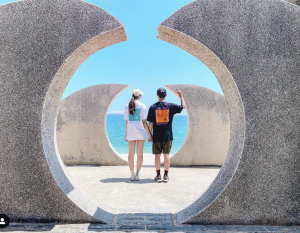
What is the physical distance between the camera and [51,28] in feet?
10.4

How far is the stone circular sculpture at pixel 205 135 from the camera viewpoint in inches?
292

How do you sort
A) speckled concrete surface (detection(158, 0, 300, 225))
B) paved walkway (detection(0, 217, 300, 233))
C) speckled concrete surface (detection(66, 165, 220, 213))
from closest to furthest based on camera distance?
paved walkway (detection(0, 217, 300, 233)) < speckled concrete surface (detection(158, 0, 300, 225)) < speckled concrete surface (detection(66, 165, 220, 213))

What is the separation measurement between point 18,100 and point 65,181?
1222mm

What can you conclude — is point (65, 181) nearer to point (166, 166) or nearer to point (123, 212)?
point (123, 212)

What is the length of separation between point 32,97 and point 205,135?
5.37 metres

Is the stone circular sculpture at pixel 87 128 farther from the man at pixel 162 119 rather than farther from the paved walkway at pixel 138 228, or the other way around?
the paved walkway at pixel 138 228

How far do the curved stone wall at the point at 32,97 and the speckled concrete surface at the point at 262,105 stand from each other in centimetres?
133

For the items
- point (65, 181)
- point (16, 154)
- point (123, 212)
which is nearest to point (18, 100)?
point (16, 154)

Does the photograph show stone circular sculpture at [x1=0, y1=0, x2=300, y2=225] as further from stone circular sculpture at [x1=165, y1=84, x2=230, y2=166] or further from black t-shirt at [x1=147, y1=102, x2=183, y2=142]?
stone circular sculpture at [x1=165, y1=84, x2=230, y2=166]

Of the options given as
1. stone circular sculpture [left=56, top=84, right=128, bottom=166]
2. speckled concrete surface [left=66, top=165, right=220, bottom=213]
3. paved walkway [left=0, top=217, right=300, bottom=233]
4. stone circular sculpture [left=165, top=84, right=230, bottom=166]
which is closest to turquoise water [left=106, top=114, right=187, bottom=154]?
stone circular sculpture [left=56, top=84, right=128, bottom=166]

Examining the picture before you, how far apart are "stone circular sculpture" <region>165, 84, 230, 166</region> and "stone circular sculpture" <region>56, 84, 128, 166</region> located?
6.33ft

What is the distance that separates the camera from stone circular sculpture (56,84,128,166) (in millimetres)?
7605

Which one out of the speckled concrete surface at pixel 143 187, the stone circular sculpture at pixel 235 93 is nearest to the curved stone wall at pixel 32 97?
the stone circular sculpture at pixel 235 93

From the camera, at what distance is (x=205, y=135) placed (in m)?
7.44
